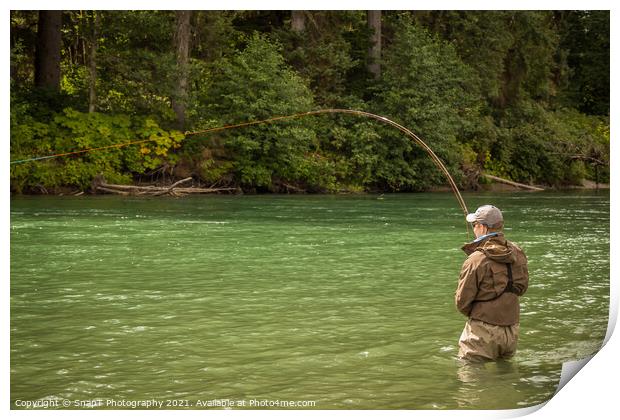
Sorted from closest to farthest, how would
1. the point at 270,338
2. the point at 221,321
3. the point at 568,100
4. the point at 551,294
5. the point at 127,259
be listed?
the point at 270,338 < the point at 221,321 < the point at 551,294 < the point at 127,259 < the point at 568,100

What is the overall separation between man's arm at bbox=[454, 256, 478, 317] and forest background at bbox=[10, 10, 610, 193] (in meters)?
18.3

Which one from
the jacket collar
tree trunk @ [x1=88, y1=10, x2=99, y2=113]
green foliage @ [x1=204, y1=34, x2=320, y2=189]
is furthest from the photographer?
green foliage @ [x1=204, y1=34, x2=320, y2=189]

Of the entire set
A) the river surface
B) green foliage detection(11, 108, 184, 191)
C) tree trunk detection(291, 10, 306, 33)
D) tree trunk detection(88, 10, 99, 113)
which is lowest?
the river surface

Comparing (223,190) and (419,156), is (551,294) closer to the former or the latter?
(223,190)

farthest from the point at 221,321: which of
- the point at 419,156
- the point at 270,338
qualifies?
the point at 419,156

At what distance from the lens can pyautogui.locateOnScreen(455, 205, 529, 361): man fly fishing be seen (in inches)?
219

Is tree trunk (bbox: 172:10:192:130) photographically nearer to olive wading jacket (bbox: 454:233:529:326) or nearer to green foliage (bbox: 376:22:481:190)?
green foliage (bbox: 376:22:481:190)

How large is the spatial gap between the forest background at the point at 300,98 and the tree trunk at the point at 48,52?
0.04 meters

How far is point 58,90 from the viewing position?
26250mm

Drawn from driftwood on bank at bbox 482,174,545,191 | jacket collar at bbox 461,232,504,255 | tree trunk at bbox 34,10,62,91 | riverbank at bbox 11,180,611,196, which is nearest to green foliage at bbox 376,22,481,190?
riverbank at bbox 11,180,611,196

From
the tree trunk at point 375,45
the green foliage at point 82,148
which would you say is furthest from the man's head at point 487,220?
the tree trunk at point 375,45

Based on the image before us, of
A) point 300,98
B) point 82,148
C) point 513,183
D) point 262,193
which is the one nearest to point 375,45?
point 300,98

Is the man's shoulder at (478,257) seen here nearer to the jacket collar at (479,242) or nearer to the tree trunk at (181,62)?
the jacket collar at (479,242)

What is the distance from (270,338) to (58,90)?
21.2m
